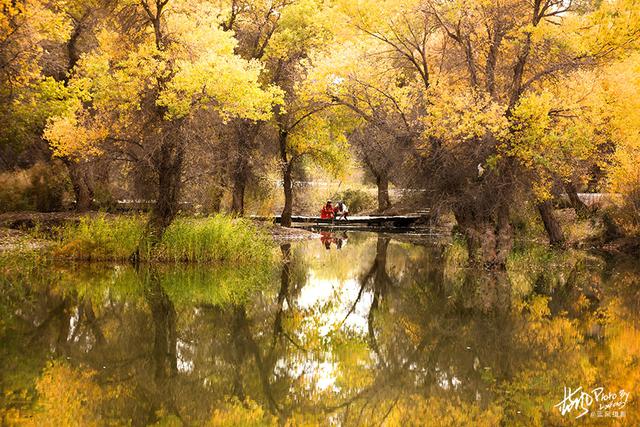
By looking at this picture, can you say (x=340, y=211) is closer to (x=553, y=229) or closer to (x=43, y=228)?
(x=553, y=229)

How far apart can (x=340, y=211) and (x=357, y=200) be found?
4.28 m

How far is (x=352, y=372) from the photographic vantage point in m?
9.49

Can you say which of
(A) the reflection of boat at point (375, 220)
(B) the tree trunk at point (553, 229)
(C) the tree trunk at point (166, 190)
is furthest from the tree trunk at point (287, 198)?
(C) the tree trunk at point (166, 190)

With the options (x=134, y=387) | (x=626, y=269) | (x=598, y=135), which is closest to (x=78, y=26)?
(x=598, y=135)

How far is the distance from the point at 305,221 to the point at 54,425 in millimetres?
34855

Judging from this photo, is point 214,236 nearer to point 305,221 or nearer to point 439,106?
point 439,106

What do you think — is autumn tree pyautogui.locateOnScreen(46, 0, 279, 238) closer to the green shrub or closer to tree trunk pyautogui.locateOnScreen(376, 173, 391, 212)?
tree trunk pyautogui.locateOnScreen(376, 173, 391, 212)

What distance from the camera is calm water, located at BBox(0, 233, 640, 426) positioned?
7809 millimetres

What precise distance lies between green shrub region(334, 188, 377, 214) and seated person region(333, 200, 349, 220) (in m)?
3.67

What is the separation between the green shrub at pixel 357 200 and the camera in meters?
49.9

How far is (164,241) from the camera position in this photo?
20109 millimetres

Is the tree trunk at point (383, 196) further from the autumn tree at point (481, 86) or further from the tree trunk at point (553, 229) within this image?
the autumn tree at point (481, 86)

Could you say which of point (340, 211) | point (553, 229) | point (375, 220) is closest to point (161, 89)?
point (553, 229)

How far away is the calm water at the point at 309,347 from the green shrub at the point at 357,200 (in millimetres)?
30746
